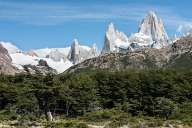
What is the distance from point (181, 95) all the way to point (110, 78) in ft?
89.5

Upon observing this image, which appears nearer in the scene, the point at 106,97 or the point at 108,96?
the point at 106,97

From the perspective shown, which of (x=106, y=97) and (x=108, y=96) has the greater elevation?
(x=108, y=96)

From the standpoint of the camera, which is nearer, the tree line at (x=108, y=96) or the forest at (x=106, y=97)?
the forest at (x=106, y=97)

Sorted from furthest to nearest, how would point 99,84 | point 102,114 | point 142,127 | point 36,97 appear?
1. point 99,84
2. point 36,97
3. point 102,114
4. point 142,127

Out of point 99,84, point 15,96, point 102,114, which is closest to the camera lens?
point 102,114

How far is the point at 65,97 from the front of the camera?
11388 centimetres

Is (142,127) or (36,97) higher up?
(36,97)

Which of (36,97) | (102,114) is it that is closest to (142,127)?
(102,114)

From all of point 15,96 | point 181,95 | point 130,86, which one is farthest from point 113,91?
point 15,96

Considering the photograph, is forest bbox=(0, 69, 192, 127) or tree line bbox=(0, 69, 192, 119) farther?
tree line bbox=(0, 69, 192, 119)

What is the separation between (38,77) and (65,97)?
17519mm

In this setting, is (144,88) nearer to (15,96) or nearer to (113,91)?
(113,91)

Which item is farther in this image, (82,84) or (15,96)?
(82,84)

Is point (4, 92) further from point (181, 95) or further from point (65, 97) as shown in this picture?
point (181, 95)
